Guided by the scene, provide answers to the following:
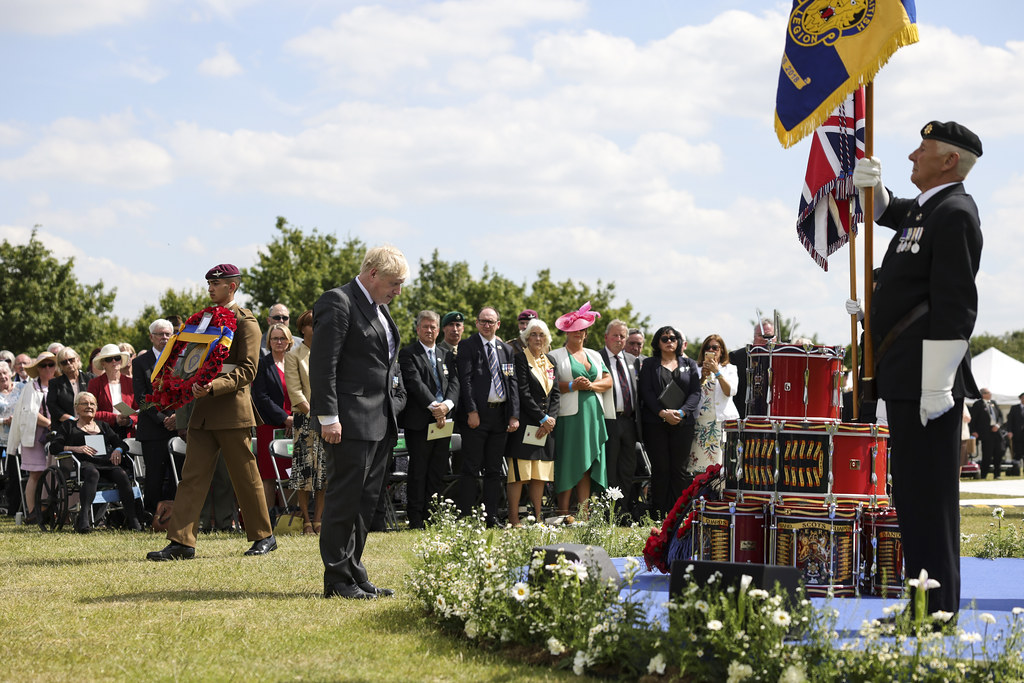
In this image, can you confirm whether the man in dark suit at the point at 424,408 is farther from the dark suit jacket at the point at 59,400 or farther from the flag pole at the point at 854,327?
the flag pole at the point at 854,327

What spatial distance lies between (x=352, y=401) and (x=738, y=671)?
131 inches

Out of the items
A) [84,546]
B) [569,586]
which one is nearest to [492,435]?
[84,546]

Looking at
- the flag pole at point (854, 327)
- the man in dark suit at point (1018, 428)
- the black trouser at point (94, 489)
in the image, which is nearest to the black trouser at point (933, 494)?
the flag pole at point (854, 327)

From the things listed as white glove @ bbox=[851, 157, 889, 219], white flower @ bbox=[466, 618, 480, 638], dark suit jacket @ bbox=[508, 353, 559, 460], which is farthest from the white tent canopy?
white flower @ bbox=[466, 618, 480, 638]

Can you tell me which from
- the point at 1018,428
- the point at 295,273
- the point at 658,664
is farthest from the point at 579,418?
the point at 295,273

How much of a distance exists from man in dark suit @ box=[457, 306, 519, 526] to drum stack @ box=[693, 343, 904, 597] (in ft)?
15.9

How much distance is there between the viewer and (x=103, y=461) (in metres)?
12.0

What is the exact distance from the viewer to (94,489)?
11570mm

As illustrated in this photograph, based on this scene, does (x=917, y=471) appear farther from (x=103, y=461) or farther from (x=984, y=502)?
(x=984, y=502)

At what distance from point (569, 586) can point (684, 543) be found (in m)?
2.15

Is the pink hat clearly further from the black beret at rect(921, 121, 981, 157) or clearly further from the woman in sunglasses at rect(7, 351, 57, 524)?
the black beret at rect(921, 121, 981, 157)

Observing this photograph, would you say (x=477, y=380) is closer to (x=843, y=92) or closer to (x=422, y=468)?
(x=422, y=468)

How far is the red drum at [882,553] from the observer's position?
672 cm

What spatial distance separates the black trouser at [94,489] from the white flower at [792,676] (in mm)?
8974
